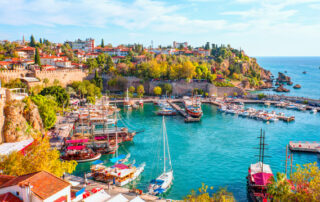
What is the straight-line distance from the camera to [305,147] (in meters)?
33.1

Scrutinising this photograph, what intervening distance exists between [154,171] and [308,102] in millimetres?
49779

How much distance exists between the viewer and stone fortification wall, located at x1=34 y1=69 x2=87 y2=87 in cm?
5659

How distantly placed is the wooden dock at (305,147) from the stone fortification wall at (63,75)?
49.8 metres

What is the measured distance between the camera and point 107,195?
750 inches

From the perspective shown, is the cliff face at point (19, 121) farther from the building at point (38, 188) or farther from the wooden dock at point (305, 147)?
the wooden dock at point (305, 147)

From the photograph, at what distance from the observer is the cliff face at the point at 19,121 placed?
28.4 metres

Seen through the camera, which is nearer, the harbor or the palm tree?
the palm tree

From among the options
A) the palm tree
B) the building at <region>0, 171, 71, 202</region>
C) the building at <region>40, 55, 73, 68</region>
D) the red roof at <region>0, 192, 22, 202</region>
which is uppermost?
the building at <region>40, 55, 73, 68</region>

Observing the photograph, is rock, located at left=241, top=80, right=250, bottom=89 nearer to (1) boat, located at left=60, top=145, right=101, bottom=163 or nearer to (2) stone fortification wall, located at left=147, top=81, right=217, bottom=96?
(2) stone fortification wall, located at left=147, top=81, right=217, bottom=96

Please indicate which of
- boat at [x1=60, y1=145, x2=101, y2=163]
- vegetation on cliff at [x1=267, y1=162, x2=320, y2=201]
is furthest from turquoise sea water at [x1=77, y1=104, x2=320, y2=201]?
vegetation on cliff at [x1=267, y1=162, x2=320, y2=201]

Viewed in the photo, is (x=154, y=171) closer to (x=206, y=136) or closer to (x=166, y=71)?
(x=206, y=136)

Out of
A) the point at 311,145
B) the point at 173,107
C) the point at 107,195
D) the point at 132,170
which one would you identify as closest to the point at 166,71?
the point at 173,107

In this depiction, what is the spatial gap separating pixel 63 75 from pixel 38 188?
178 ft

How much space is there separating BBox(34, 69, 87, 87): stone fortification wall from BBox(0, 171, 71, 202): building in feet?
155
